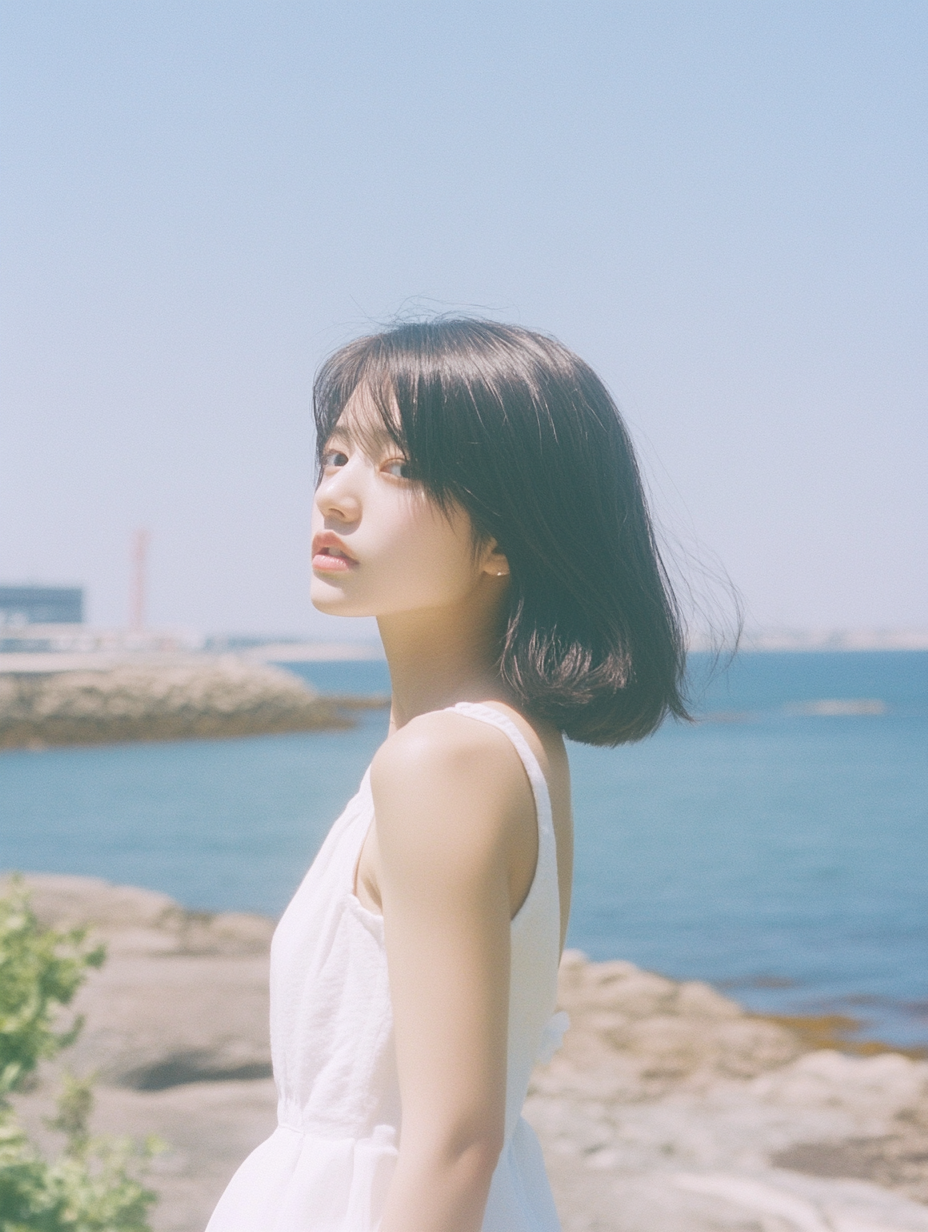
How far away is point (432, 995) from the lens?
0.98 meters

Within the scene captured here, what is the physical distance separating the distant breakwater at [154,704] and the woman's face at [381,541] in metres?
37.1

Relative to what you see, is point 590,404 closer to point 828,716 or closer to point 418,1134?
point 418,1134

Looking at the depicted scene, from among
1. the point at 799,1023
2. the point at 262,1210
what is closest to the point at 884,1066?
the point at 799,1023

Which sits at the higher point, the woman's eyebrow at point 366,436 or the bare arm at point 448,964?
the woman's eyebrow at point 366,436

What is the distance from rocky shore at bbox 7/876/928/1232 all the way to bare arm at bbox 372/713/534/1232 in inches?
154

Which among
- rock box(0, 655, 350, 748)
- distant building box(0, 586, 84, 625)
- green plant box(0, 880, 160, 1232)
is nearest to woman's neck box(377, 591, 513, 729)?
green plant box(0, 880, 160, 1232)

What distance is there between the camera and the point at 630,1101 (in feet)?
26.1

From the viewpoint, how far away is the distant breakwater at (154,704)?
121 feet

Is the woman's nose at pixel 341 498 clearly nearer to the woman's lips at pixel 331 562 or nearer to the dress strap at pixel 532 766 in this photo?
the woman's lips at pixel 331 562

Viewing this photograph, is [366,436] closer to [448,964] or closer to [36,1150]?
[448,964]

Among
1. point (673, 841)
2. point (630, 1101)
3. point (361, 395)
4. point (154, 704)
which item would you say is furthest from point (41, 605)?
point (361, 395)

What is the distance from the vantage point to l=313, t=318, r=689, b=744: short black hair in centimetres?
115

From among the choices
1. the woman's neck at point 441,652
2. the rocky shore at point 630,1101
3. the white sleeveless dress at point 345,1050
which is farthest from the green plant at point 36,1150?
the rocky shore at point 630,1101

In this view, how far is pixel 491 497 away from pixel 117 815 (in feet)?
79.1
